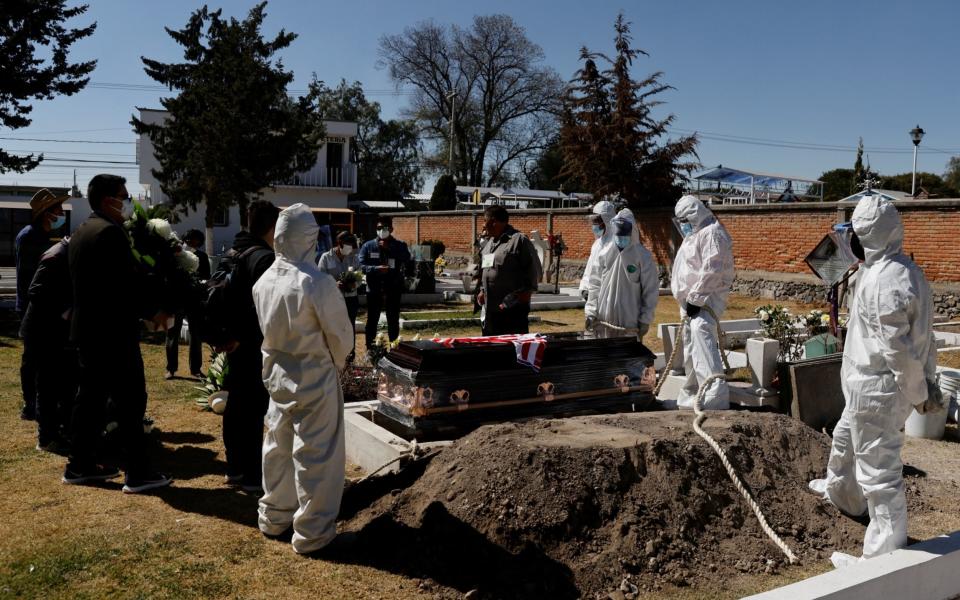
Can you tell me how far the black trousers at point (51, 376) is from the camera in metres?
6.12

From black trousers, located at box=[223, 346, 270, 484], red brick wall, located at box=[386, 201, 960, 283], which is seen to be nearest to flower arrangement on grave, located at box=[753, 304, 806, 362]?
black trousers, located at box=[223, 346, 270, 484]

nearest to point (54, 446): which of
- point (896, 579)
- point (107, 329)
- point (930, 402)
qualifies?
point (107, 329)

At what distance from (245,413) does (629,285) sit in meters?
4.31

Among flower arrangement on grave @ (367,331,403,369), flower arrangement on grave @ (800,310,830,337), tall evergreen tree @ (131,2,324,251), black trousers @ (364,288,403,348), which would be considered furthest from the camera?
tall evergreen tree @ (131,2,324,251)

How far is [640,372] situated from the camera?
698 cm

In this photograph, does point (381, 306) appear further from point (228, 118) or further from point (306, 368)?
point (228, 118)

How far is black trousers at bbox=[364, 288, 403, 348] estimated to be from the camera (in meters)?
10.5

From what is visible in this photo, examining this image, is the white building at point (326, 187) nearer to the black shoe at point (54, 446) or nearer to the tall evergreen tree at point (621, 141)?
the tall evergreen tree at point (621, 141)

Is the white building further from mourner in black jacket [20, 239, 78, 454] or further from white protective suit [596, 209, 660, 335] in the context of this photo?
mourner in black jacket [20, 239, 78, 454]

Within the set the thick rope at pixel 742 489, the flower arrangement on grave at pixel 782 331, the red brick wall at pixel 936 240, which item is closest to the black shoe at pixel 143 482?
the thick rope at pixel 742 489

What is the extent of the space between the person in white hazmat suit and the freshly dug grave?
549 millimetres

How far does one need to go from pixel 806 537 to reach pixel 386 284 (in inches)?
271

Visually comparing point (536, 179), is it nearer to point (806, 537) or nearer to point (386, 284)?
point (386, 284)

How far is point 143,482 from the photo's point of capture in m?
5.23
